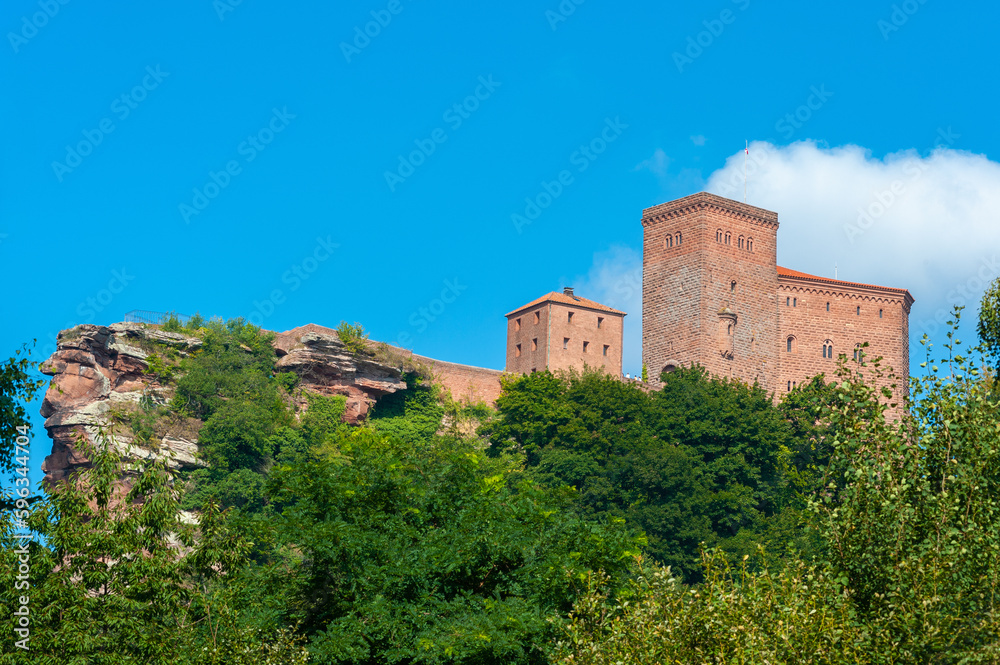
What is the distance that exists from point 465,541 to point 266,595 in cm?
390

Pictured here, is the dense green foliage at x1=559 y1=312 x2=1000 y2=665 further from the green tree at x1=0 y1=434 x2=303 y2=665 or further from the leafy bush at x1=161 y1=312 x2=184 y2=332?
the leafy bush at x1=161 y1=312 x2=184 y2=332

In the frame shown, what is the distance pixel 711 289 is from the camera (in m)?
67.1

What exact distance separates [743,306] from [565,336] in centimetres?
964

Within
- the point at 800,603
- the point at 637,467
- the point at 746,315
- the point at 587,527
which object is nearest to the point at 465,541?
the point at 587,527

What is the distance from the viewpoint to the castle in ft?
220

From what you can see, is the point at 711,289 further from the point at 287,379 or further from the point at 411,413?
the point at 287,379

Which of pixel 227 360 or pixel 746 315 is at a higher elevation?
pixel 746 315

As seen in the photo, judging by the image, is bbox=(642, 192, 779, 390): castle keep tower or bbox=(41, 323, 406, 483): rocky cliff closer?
bbox=(41, 323, 406, 483): rocky cliff

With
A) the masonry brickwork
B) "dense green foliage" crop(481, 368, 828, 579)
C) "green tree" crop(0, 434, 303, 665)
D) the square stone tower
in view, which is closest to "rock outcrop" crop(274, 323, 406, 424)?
"dense green foliage" crop(481, 368, 828, 579)

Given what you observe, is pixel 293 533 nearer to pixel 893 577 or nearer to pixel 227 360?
pixel 893 577

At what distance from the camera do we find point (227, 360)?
54938mm

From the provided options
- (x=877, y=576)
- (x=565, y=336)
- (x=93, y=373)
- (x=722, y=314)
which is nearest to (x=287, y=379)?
(x=93, y=373)

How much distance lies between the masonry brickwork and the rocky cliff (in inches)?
682

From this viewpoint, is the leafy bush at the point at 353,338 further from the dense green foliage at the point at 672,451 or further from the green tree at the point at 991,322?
the green tree at the point at 991,322
